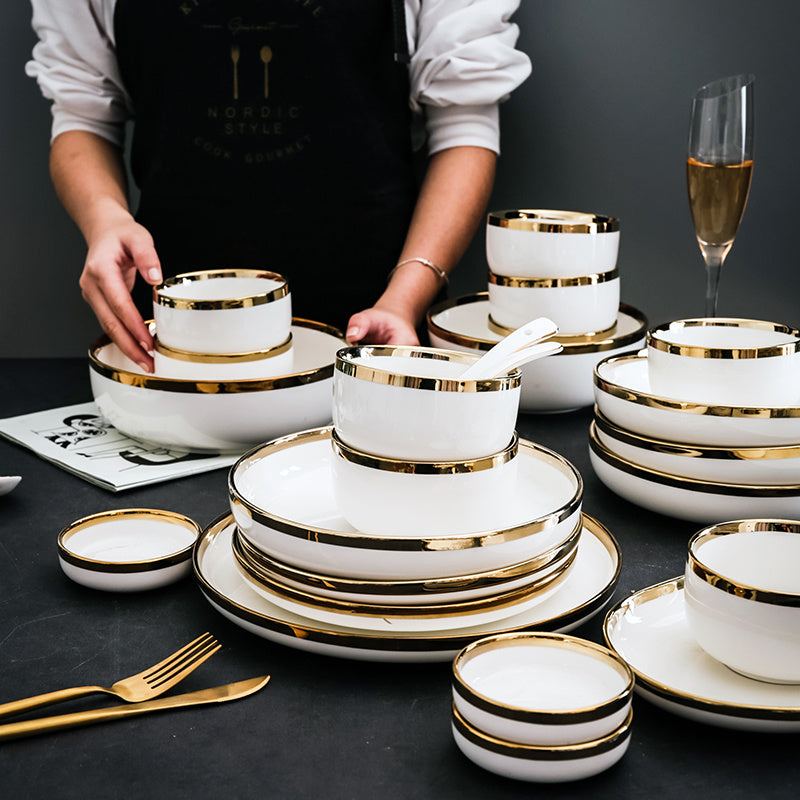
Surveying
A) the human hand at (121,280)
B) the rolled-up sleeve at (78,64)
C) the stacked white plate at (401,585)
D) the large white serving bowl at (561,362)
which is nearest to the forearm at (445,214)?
the large white serving bowl at (561,362)

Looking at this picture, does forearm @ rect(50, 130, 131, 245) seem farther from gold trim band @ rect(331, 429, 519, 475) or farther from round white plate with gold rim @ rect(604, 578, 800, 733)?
round white plate with gold rim @ rect(604, 578, 800, 733)

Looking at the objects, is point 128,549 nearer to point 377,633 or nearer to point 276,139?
point 377,633

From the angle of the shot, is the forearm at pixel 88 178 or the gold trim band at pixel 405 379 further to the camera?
the forearm at pixel 88 178

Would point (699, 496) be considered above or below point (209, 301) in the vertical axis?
below

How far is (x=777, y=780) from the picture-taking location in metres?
0.57

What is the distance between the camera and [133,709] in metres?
0.63

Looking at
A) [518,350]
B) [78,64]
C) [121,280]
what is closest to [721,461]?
[518,350]

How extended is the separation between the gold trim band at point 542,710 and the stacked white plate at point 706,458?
0.35 metres

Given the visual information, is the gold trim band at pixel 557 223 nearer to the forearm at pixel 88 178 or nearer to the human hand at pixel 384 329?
the human hand at pixel 384 329

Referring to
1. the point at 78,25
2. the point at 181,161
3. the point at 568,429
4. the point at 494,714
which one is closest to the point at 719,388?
the point at 568,429

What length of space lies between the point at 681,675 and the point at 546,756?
0.15m

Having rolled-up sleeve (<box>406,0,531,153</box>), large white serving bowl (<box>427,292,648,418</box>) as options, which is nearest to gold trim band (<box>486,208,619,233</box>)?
large white serving bowl (<box>427,292,648,418</box>)

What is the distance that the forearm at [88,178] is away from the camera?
62.0 inches

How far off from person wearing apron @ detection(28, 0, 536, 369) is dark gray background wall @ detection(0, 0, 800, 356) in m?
0.34
